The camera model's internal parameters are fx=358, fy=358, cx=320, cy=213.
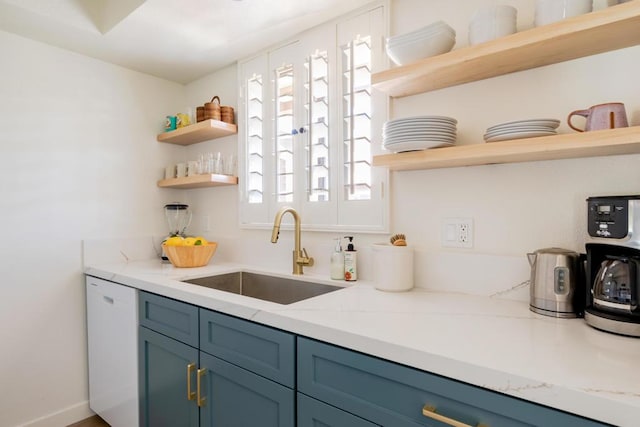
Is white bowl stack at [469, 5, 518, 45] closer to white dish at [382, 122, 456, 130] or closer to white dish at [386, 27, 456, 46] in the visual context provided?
white dish at [386, 27, 456, 46]

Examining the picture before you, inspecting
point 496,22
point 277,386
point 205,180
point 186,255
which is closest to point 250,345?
point 277,386

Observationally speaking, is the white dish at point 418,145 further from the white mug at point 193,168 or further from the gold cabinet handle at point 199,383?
the white mug at point 193,168

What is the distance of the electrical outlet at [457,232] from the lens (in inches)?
54.2

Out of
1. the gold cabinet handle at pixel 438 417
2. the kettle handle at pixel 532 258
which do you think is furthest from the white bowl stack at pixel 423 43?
the gold cabinet handle at pixel 438 417

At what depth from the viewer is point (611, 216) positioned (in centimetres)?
100

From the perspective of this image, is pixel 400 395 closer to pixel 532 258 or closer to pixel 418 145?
pixel 532 258

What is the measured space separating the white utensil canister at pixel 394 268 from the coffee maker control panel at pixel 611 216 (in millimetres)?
586

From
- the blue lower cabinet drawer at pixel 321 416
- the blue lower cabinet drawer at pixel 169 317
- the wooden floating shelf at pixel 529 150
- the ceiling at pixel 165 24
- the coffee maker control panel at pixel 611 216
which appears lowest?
the blue lower cabinet drawer at pixel 321 416

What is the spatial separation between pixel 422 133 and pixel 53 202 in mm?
2021

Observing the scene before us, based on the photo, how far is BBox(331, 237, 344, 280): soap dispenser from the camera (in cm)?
163

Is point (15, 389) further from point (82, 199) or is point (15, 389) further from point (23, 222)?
point (82, 199)

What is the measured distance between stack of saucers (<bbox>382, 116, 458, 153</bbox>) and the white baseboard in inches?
90.7

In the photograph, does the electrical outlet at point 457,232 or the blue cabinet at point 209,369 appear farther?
the electrical outlet at point 457,232

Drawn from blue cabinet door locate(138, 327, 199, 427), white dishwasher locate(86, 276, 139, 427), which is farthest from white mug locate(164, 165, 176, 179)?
blue cabinet door locate(138, 327, 199, 427)
